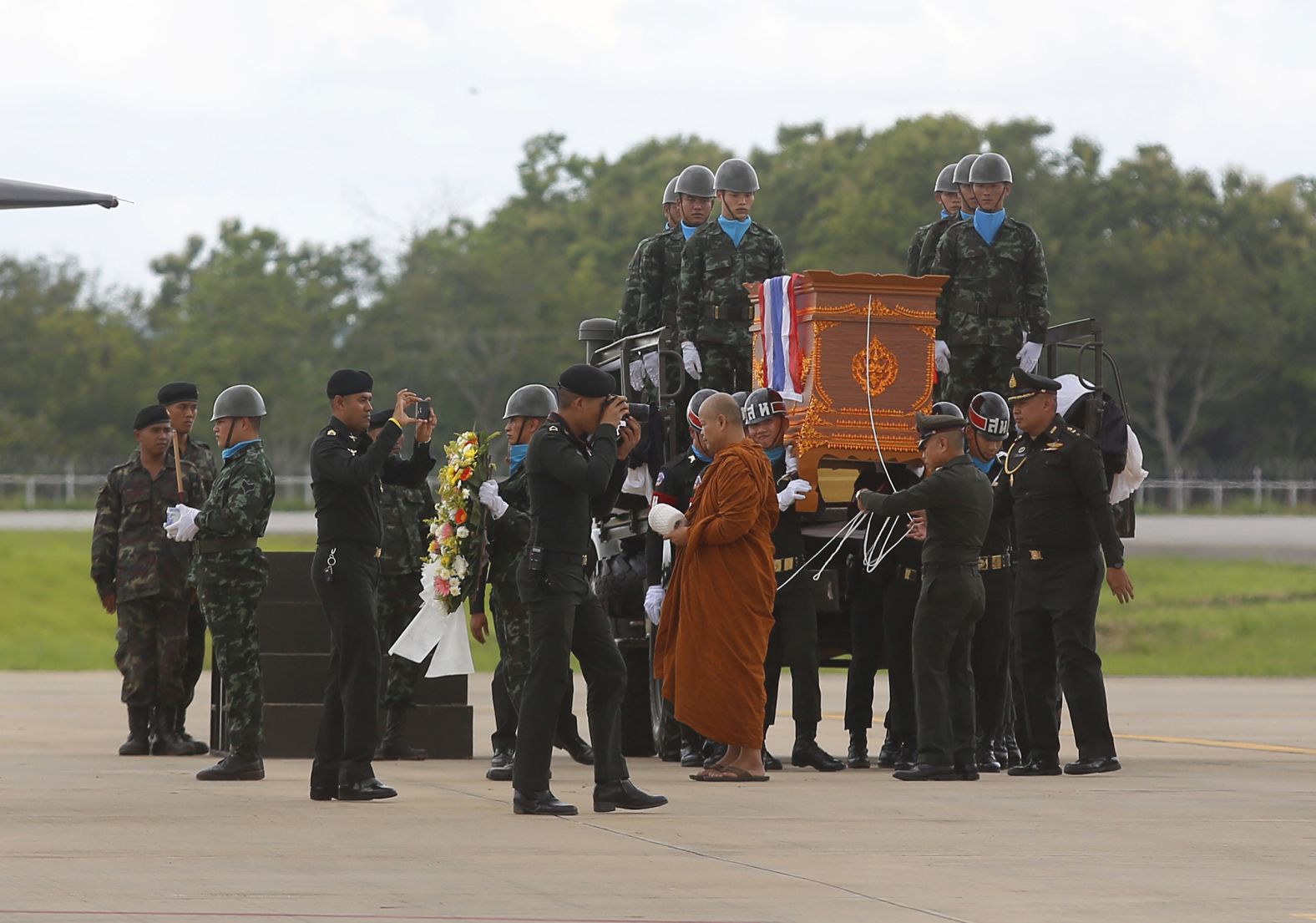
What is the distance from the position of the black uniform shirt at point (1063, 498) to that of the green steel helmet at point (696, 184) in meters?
3.22

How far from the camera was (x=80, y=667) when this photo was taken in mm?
25688

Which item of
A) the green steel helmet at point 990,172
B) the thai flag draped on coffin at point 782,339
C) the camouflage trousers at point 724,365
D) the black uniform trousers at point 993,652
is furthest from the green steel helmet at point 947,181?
the black uniform trousers at point 993,652

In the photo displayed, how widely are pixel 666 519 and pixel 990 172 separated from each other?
3.84 meters

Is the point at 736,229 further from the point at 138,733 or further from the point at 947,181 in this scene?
the point at 138,733

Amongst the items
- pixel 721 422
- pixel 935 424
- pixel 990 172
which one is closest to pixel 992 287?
pixel 990 172

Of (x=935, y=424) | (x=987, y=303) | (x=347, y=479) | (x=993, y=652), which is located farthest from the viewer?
(x=987, y=303)

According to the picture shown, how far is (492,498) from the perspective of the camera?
11500 millimetres

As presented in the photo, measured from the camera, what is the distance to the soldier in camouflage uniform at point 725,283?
13664 millimetres

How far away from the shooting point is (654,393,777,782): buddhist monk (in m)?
11.0

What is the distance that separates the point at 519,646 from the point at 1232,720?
8465 mm

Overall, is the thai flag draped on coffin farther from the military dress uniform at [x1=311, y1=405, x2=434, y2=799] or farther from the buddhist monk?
the military dress uniform at [x1=311, y1=405, x2=434, y2=799]

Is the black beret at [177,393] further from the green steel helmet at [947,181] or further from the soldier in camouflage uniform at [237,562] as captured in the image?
the green steel helmet at [947,181]

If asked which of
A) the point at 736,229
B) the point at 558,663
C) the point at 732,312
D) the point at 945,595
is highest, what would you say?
the point at 736,229

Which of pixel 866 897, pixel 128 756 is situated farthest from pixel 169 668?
pixel 866 897
